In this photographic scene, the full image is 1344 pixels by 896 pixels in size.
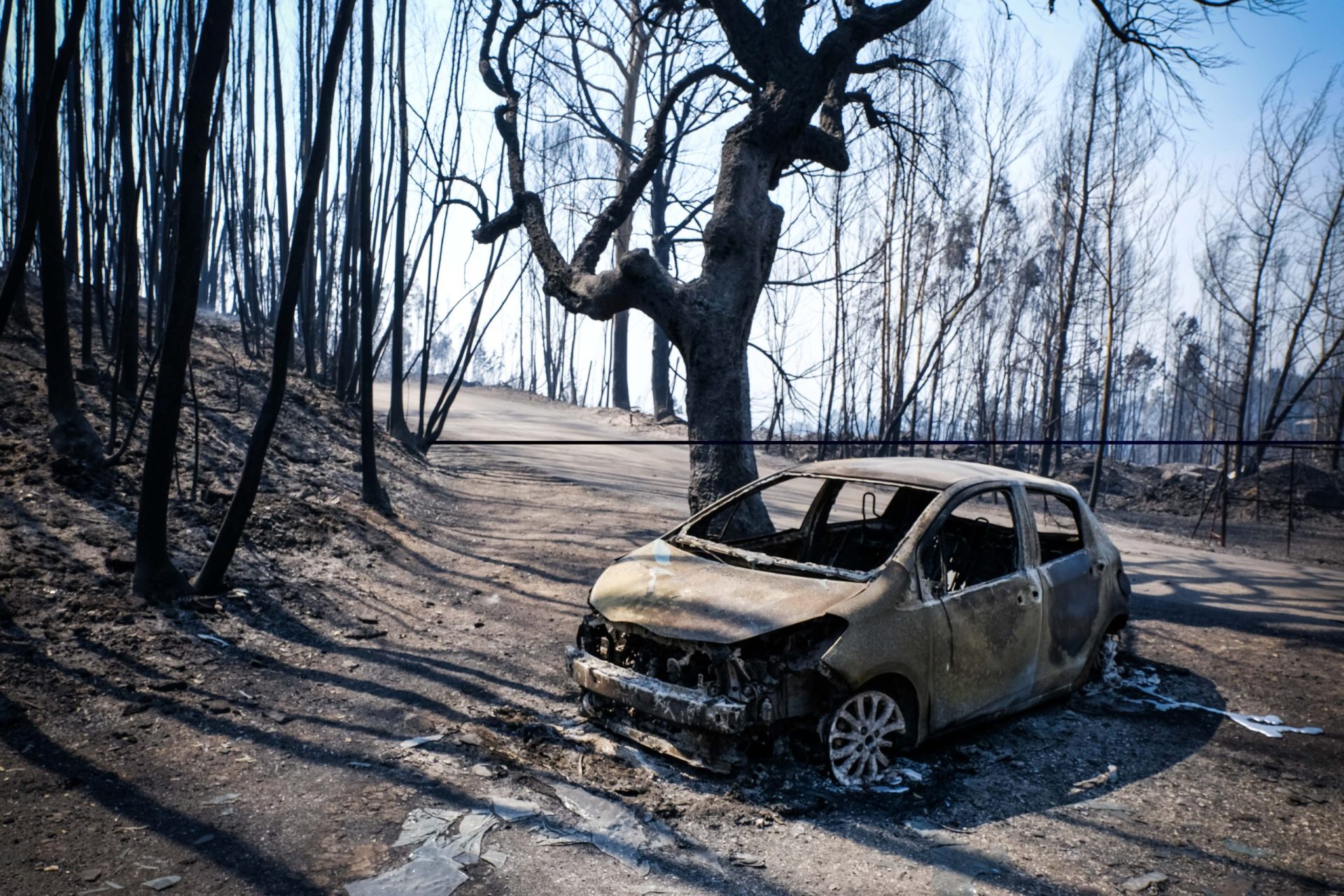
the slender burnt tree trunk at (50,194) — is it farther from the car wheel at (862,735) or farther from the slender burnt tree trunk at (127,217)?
the car wheel at (862,735)

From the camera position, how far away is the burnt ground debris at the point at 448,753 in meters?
3.57

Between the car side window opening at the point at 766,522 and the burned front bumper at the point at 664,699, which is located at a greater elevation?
the car side window opening at the point at 766,522

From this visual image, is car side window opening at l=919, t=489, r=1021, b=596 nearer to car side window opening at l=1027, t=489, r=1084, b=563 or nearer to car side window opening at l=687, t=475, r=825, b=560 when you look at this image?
car side window opening at l=1027, t=489, r=1084, b=563

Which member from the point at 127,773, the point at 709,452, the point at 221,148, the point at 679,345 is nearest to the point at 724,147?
the point at 679,345

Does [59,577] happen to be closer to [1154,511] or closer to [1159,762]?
[1159,762]

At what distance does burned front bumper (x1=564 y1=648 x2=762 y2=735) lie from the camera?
4.18 meters

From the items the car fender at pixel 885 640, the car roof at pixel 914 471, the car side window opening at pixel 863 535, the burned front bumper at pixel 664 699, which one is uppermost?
the car roof at pixel 914 471

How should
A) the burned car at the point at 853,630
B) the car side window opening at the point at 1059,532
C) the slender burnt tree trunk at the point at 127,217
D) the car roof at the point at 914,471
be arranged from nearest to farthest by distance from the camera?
1. the burned car at the point at 853,630
2. the car roof at the point at 914,471
3. the car side window opening at the point at 1059,532
4. the slender burnt tree trunk at the point at 127,217

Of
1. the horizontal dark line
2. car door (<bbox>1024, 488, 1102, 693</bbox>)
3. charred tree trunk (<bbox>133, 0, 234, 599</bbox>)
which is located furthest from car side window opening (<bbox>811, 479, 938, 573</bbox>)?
charred tree trunk (<bbox>133, 0, 234, 599</bbox>)

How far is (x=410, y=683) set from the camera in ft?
18.4

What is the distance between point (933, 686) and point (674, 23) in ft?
32.1

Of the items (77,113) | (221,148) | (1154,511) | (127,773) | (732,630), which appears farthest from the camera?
(1154,511)

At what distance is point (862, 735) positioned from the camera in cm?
444

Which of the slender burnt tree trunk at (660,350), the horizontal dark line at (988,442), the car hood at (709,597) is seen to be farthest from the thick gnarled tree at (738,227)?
the slender burnt tree trunk at (660,350)
